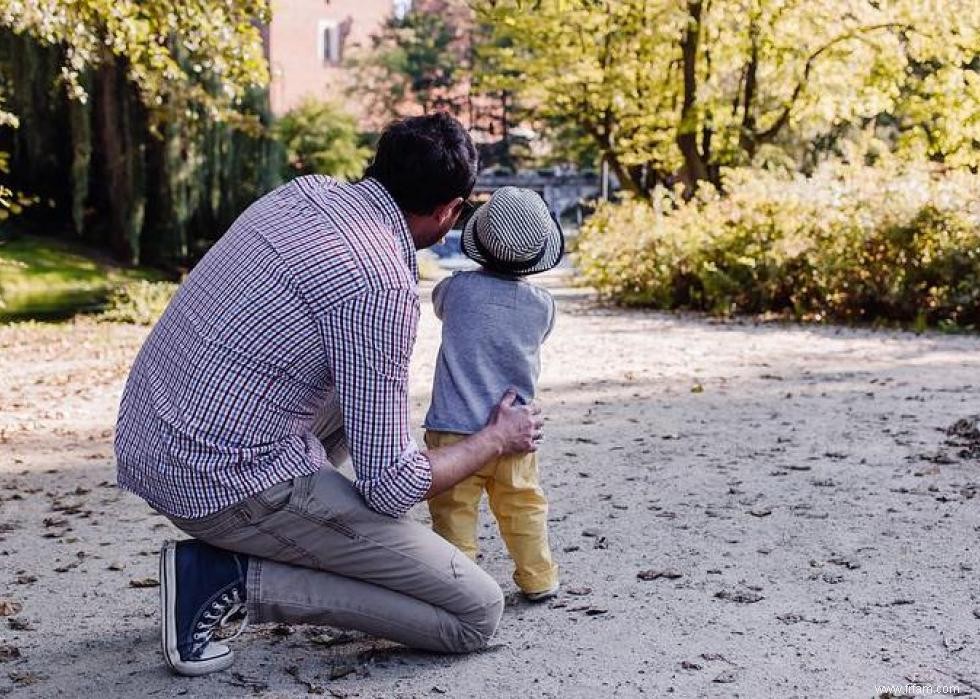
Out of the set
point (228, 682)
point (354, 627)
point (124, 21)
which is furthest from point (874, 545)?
point (124, 21)

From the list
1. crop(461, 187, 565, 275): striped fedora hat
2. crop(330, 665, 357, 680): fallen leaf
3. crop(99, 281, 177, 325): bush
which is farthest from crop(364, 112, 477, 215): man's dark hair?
crop(99, 281, 177, 325): bush

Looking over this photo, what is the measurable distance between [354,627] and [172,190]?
15.2 m

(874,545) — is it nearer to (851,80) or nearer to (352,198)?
(352,198)

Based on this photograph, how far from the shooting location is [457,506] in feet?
13.8

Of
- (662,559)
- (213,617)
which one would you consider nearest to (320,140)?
(662,559)

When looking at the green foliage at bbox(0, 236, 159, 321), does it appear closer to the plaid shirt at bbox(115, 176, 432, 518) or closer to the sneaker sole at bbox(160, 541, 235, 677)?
the sneaker sole at bbox(160, 541, 235, 677)

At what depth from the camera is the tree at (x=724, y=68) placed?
2141 centimetres

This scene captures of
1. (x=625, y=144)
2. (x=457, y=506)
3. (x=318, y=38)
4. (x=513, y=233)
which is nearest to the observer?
(x=513, y=233)

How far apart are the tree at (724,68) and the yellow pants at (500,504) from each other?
58.2 ft

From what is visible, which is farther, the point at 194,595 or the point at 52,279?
the point at 52,279

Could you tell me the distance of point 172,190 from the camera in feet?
59.3

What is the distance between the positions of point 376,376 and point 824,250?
41.0ft

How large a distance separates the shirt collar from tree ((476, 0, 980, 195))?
18.2m

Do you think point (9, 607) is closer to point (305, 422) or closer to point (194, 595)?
point (194, 595)
